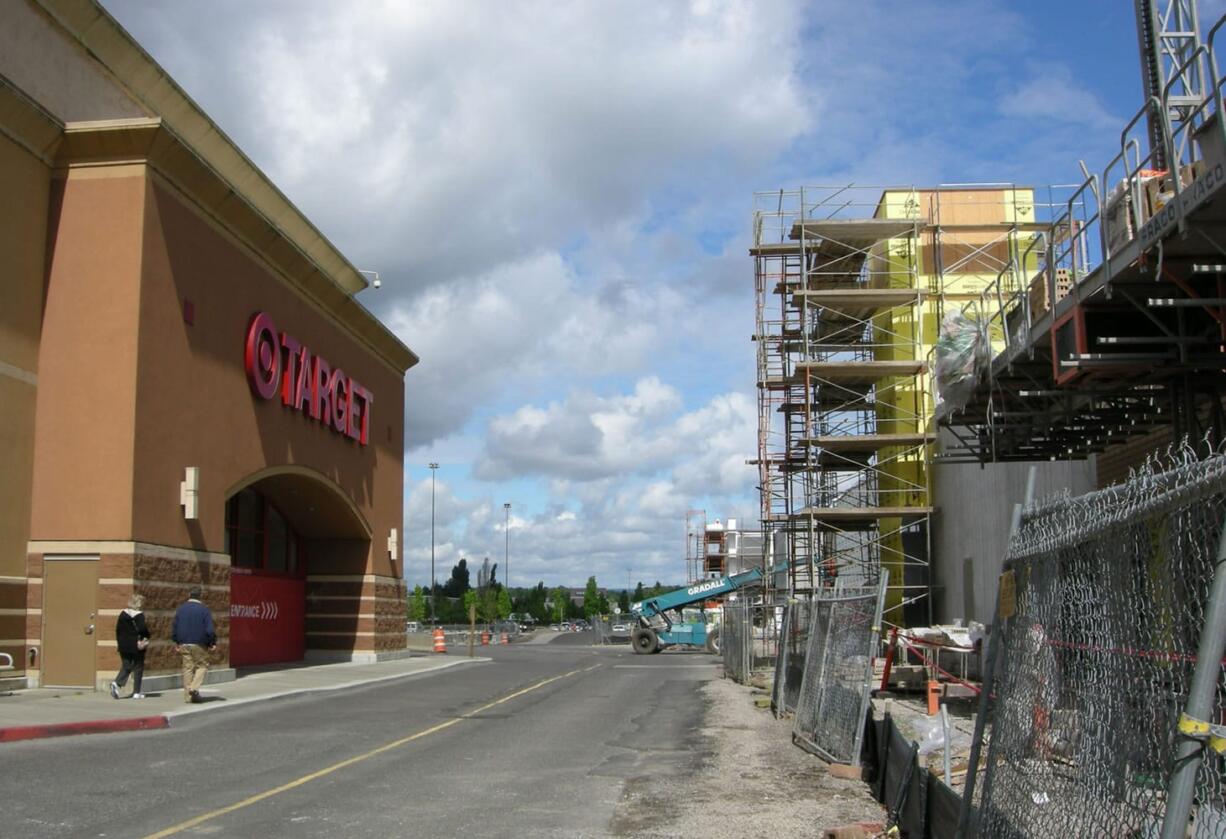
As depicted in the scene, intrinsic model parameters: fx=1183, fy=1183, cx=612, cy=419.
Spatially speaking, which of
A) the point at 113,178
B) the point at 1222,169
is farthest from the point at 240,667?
the point at 1222,169

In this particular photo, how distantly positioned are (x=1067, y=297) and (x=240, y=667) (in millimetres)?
21244

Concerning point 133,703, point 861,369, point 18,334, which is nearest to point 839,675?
point 133,703

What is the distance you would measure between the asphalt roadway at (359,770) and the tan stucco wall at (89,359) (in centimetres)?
424

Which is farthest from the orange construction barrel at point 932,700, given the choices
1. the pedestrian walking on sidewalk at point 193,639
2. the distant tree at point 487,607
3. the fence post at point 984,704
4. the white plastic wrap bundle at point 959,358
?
the distant tree at point 487,607

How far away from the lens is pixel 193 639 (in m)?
18.0

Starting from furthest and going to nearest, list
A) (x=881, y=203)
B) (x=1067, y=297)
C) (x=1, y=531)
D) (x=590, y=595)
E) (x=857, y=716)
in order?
(x=590, y=595)
(x=881, y=203)
(x=1, y=531)
(x=1067, y=297)
(x=857, y=716)

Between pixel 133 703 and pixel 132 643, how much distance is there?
2.88 feet

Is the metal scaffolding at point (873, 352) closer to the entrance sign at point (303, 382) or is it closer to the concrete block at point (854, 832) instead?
the entrance sign at point (303, 382)

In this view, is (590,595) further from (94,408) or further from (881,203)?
(94,408)

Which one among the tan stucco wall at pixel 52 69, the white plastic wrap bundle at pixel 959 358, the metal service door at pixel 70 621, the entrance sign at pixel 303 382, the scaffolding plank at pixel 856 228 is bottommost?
the metal service door at pixel 70 621

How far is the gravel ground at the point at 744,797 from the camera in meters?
9.02

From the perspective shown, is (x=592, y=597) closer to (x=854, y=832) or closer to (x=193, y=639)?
(x=193, y=639)

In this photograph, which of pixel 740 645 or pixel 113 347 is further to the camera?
pixel 740 645

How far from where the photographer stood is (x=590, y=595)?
13188 cm
